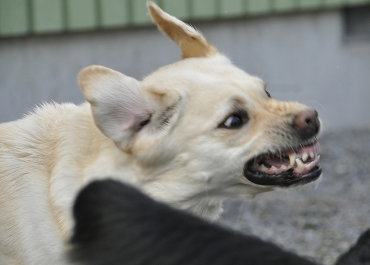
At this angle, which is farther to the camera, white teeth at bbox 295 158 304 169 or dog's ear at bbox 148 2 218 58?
dog's ear at bbox 148 2 218 58

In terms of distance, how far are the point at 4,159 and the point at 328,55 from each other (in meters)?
5.58

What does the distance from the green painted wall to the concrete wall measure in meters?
0.15

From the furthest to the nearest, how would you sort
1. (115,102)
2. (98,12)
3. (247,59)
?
(247,59) < (98,12) < (115,102)

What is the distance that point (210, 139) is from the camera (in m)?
3.18

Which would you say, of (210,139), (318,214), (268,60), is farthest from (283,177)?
(268,60)

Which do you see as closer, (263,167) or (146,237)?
(146,237)

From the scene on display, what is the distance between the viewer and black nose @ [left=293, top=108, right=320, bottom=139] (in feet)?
10.5

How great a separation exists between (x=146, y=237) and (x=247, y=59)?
6193 millimetres

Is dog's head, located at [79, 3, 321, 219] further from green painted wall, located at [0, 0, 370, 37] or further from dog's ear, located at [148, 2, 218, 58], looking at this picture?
green painted wall, located at [0, 0, 370, 37]

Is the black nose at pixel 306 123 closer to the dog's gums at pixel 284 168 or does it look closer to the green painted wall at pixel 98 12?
the dog's gums at pixel 284 168

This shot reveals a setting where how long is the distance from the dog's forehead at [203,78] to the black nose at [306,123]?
0.80ft

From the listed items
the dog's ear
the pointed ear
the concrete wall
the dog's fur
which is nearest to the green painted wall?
the concrete wall

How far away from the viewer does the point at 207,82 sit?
10.6ft

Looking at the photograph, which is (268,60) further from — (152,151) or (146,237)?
(146,237)
